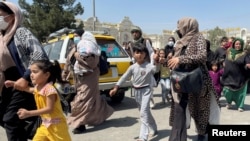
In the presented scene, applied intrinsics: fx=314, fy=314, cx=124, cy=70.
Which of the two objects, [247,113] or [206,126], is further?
[247,113]

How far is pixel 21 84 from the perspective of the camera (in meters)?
3.15

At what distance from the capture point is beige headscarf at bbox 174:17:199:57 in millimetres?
4105

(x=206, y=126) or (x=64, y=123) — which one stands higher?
(x=64, y=123)

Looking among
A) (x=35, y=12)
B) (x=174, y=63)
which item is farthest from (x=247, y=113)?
(x=35, y=12)

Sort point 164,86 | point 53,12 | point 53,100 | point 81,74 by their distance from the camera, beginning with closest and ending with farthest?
1. point 53,100
2. point 81,74
3. point 164,86
4. point 53,12

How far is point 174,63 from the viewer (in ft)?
12.8

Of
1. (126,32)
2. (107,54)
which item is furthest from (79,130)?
(126,32)

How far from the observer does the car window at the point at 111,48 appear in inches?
297

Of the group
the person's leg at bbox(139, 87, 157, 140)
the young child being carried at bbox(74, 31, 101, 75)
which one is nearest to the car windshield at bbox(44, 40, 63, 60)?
the young child being carried at bbox(74, 31, 101, 75)

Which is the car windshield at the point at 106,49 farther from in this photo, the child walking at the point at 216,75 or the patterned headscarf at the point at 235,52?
the patterned headscarf at the point at 235,52

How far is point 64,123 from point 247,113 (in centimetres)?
473

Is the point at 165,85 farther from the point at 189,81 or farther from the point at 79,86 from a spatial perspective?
the point at 189,81

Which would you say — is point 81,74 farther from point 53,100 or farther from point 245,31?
point 245,31

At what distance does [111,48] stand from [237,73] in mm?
2997
